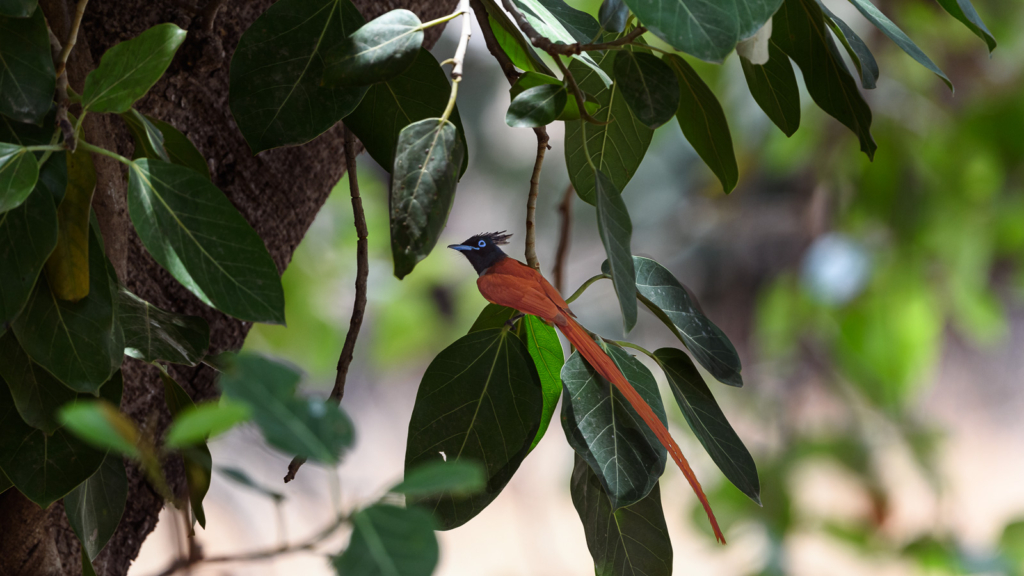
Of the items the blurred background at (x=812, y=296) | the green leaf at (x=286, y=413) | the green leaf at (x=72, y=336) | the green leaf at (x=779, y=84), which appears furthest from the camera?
the blurred background at (x=812, y=296)

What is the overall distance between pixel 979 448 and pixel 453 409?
11.7ft

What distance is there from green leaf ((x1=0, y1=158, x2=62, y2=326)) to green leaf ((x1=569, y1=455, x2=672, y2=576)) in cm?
23

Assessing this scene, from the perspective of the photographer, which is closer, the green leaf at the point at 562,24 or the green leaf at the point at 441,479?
the green leaf at the point at 441,479

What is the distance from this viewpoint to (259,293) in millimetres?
268

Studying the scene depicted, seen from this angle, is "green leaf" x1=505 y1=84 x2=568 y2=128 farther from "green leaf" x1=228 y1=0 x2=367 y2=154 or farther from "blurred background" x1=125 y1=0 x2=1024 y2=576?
"blurred background" x1=125 y1=0 x2=1024 y2=576

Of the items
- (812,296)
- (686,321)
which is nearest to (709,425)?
(686,321)

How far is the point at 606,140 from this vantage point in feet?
1.35

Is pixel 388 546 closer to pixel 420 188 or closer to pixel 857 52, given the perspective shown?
pixel 420 188

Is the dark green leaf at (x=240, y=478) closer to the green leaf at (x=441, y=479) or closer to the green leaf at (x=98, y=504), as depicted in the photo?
the green leaf at (x=441, y=479)

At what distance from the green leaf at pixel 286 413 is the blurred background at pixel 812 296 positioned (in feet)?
2.69

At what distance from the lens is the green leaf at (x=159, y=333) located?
0.32 metres

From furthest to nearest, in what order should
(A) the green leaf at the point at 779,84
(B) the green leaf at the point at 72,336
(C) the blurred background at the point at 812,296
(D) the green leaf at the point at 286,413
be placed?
(C) the blurred background at the point at 812,296
(A) the green leaf at the point at 779,84
(B) the green leaf at the point at 72,336
(D) the green leaf at the point at 286,413

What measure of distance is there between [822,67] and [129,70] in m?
0.30

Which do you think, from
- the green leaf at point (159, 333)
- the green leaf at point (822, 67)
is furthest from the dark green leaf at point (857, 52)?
the green leaf at point (159, 333)
